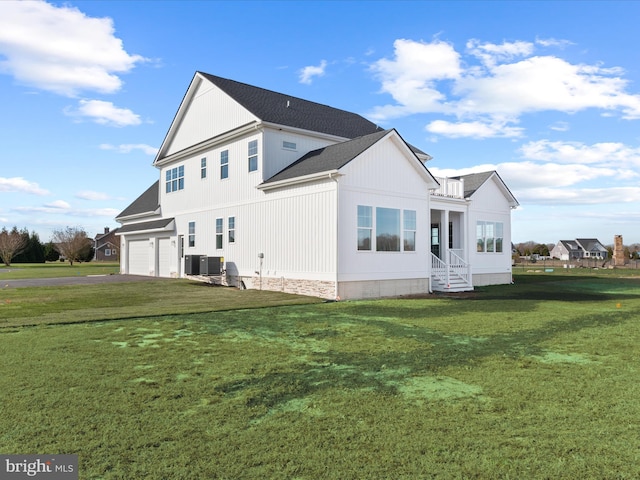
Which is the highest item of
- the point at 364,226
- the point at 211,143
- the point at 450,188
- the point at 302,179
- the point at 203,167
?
the point at 211,143

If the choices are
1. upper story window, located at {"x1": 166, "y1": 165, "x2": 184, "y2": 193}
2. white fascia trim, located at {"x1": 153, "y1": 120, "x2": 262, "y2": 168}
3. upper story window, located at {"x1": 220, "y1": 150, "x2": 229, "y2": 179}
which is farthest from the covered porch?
upper story window, located at {"x1": 166, "y1": 165, "x2": 184, "y2": 193}

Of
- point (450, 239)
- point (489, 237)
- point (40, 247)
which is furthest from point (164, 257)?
point (40, 247)

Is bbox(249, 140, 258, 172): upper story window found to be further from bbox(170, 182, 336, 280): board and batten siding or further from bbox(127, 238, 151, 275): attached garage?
bbox(127, 238, 151, 275): attached garage

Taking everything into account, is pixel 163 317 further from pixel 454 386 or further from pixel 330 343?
pixel 454 386

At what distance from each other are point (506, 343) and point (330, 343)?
3148 millimetres

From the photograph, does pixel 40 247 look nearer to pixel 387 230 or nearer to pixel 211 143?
pixel 211 143

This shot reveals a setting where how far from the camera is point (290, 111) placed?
21.9 meters

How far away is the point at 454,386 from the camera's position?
5.61m

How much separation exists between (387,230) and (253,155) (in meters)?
6.83

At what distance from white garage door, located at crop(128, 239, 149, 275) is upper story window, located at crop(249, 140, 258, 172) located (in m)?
12.0

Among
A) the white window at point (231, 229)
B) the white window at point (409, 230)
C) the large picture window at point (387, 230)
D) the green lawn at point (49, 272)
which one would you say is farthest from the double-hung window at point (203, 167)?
the green lawn at point (49, 272)

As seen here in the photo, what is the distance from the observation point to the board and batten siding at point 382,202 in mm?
15781

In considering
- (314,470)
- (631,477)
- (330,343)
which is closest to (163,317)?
(330,343)

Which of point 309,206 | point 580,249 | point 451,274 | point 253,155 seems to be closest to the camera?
point 309,206
